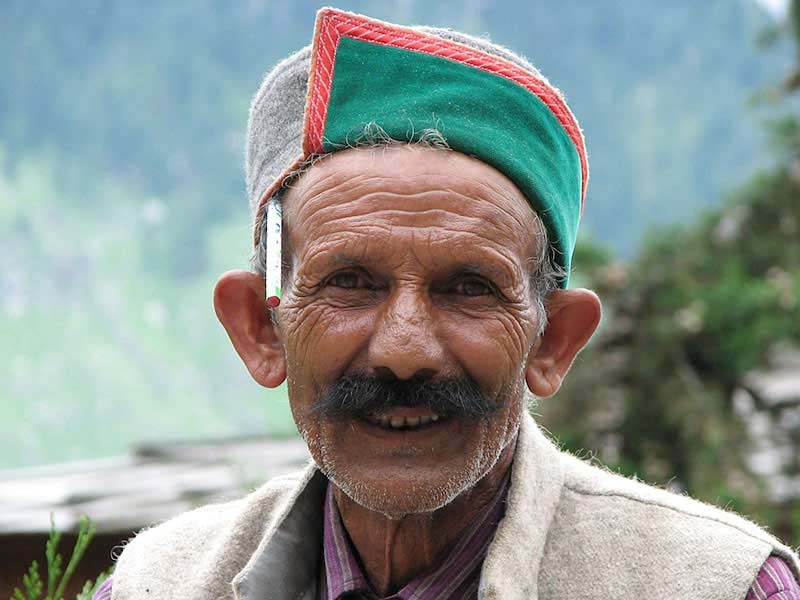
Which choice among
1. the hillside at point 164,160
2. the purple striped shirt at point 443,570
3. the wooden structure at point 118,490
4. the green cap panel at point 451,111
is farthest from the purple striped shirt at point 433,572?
the hillside at point 164,160

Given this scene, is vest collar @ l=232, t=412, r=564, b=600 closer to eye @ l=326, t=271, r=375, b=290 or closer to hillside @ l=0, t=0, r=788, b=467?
eye @ l=326, t=271, r=375, b=290

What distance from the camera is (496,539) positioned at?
1928 millimetres

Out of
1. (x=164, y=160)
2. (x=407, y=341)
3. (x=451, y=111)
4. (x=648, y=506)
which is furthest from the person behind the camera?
(x=164, y=160)

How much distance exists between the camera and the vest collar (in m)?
1.88

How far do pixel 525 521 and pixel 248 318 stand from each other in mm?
694

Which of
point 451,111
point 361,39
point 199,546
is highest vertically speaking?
point 361,39

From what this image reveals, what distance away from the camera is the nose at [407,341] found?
179cm

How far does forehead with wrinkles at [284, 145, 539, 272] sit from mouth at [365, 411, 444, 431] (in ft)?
0.96

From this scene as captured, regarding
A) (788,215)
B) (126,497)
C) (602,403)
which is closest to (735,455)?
(602,403)

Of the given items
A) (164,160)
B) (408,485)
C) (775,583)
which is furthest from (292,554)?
(164,160)

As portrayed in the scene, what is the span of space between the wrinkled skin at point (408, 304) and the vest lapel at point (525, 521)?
0.10 m

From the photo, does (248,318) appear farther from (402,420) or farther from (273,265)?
(402,420)

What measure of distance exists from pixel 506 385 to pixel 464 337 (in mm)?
136

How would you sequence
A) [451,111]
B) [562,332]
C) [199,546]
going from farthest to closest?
[199,546] → [562,332] → [451,111]
